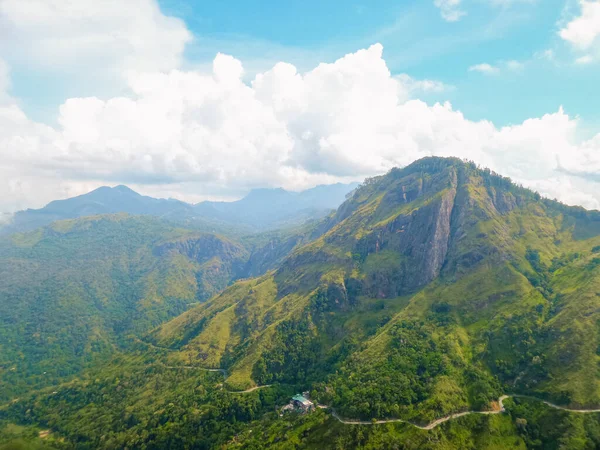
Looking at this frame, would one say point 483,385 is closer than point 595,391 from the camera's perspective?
No

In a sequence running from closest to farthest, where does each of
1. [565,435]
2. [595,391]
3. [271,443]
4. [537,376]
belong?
[565,435] < [595,391] < [271,443] < [537,376]

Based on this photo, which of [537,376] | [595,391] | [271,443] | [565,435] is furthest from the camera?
[537,376]

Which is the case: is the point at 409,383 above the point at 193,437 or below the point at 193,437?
above

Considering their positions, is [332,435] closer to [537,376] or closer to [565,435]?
[565,435]

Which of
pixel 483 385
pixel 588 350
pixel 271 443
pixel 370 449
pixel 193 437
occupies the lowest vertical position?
pixel 193 437

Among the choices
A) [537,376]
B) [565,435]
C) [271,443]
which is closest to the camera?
[565,435]

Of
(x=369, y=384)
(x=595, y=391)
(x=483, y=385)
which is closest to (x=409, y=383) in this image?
(x=369, y=384)

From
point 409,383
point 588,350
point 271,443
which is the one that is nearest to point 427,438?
point 409,383

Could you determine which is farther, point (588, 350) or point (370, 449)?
point (588, 350)

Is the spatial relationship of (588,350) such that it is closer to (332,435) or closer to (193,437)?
(332,435)
